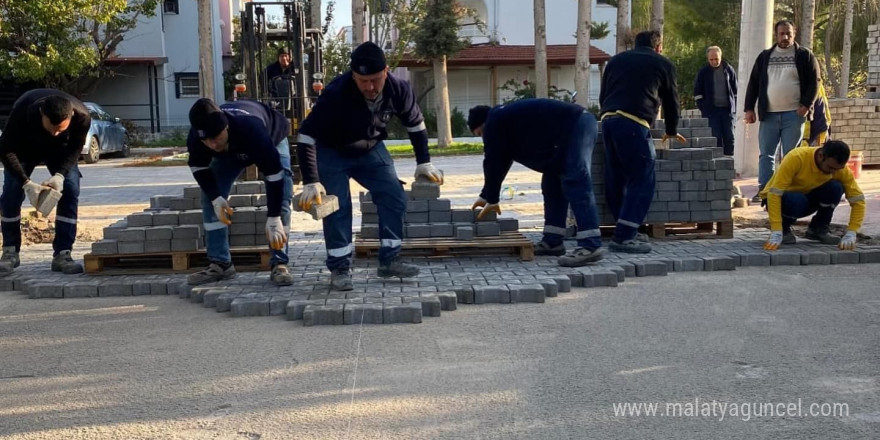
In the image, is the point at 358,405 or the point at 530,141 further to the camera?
the point at 530,141

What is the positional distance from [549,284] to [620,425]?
8.24ft

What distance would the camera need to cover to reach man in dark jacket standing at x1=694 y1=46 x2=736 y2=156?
36.2ft

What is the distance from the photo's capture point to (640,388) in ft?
13.6

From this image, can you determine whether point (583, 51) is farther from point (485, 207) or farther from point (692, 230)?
point (485, 207)

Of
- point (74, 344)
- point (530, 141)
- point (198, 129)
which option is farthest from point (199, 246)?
point (530, 141)

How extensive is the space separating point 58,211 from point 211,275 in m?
1.77

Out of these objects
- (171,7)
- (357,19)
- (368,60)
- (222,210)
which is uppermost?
(171,7)

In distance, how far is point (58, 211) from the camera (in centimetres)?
729

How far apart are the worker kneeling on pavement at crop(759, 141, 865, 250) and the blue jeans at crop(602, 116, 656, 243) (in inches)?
42.6

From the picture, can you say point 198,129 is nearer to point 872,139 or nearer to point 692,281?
point 692,281

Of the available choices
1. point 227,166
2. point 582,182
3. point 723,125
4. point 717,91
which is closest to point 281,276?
point 227,166

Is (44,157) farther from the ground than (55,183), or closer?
farther from the ground

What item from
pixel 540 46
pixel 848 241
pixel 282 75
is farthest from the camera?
pixel 540 46

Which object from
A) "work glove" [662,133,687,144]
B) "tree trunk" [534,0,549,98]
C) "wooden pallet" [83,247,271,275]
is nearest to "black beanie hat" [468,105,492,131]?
"work glove" [662,133,687,144]
